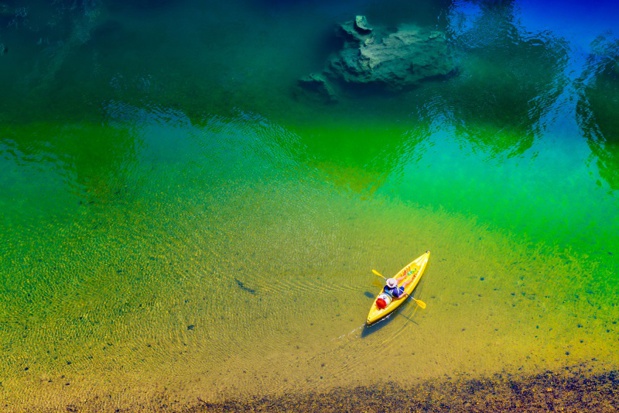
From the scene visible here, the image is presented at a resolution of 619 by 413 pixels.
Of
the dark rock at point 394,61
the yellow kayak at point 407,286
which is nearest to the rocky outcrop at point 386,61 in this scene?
the dark rock at point 394,61

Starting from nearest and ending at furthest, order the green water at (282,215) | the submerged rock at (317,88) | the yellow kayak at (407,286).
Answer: the green water at (282,215)
the yellow kayak at (407,286)
the submerged rock at (317,88)

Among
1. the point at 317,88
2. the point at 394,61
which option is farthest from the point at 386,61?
the point at 317,88

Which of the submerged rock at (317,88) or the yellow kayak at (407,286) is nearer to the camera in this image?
the yellow kayak at (407,286)

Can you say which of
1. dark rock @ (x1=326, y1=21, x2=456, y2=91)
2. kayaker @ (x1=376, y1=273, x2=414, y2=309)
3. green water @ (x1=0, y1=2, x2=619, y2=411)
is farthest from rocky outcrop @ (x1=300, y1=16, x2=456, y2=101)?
kayaker @ (x1=376, y1=273, x2=414, y2=309)

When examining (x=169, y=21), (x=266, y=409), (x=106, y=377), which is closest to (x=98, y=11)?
(x=169, y=21)

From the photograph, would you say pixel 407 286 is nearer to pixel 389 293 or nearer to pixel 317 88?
pixel 389 293

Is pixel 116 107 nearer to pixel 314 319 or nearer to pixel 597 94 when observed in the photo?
pixel 314 319

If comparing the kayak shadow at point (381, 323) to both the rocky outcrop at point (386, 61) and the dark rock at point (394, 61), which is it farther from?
the dark rock at point (394, 61)
